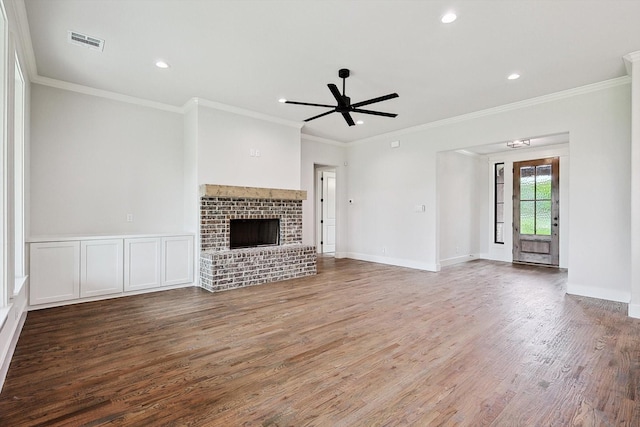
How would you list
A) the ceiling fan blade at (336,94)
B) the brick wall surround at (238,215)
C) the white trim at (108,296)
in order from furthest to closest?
the brick wall surround at (238,215) → the white trim at (108,296) → the ceiling fan blade at (336,94)

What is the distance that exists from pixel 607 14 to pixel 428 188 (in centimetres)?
394

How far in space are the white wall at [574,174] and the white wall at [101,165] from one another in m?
4.49

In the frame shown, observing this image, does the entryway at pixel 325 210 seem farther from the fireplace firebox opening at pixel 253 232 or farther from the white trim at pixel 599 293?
the white trim at pixel 599 293

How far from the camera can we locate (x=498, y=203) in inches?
324

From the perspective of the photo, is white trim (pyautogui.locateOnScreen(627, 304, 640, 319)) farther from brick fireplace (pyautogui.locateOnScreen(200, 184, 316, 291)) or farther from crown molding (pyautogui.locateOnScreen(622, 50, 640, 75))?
brick fireplace (pyautogui.locateOnScreen(200, 184, 316, 291))

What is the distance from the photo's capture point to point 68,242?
13.2ft

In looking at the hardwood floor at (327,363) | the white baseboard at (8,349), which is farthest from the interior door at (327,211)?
the white baseboard at (8,349)

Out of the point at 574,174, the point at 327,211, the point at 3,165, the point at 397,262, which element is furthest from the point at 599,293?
the point at 3,165

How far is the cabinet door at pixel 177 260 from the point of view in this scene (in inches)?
193

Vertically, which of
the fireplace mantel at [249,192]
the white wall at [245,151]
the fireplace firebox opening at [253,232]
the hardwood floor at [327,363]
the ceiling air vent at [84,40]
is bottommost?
the hardwood floor at [327,363]

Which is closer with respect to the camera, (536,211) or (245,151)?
(245,151)

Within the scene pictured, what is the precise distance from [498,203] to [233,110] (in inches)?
266

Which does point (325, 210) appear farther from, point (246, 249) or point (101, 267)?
point (101, 267)

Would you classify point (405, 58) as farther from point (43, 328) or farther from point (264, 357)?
point (43, 328)
